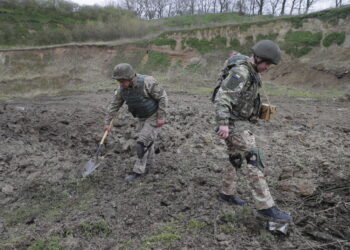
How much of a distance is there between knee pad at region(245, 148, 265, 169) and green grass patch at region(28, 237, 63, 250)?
82.2 inches

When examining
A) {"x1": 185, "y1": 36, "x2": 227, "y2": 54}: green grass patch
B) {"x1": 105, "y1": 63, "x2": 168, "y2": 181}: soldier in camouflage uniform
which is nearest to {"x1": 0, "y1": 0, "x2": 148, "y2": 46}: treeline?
{"x1": 185, "y1": 36, "x2": 227, "y2": 54}: green grass patch

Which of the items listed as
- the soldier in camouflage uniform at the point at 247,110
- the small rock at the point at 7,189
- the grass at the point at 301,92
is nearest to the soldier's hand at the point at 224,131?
the soldier in camouflage uniform at the point at 247,110

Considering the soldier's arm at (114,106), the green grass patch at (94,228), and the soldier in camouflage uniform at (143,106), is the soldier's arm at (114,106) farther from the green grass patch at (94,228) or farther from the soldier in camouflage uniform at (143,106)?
the green grass patch at (94,228)

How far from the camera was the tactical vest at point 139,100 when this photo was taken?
159 inches

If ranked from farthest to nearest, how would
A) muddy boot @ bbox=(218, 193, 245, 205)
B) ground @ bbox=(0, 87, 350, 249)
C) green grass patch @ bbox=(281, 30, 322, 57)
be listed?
green grass patch @ bbox=(281, 30, 322, 57) → muddy boot @ bbox=(218, 193, 245, 205) → ground @ bbox=(0, 87, 350, 249)

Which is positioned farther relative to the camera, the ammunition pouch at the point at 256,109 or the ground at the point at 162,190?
the ammunition pouch at the point at 256,109

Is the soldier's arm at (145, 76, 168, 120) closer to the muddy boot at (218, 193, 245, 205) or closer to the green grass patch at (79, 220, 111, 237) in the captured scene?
the muddy boot at (218, 193, 245, 205)

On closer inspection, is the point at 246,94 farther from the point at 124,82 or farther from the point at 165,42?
the point at 165,42

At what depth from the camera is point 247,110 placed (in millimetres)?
3057

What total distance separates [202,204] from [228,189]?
1.20 ft

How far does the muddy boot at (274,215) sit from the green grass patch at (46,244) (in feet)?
6.68

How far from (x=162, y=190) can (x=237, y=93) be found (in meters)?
1.70

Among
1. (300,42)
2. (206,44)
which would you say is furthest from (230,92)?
(206,44)

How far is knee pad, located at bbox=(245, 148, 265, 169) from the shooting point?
2.84 m
